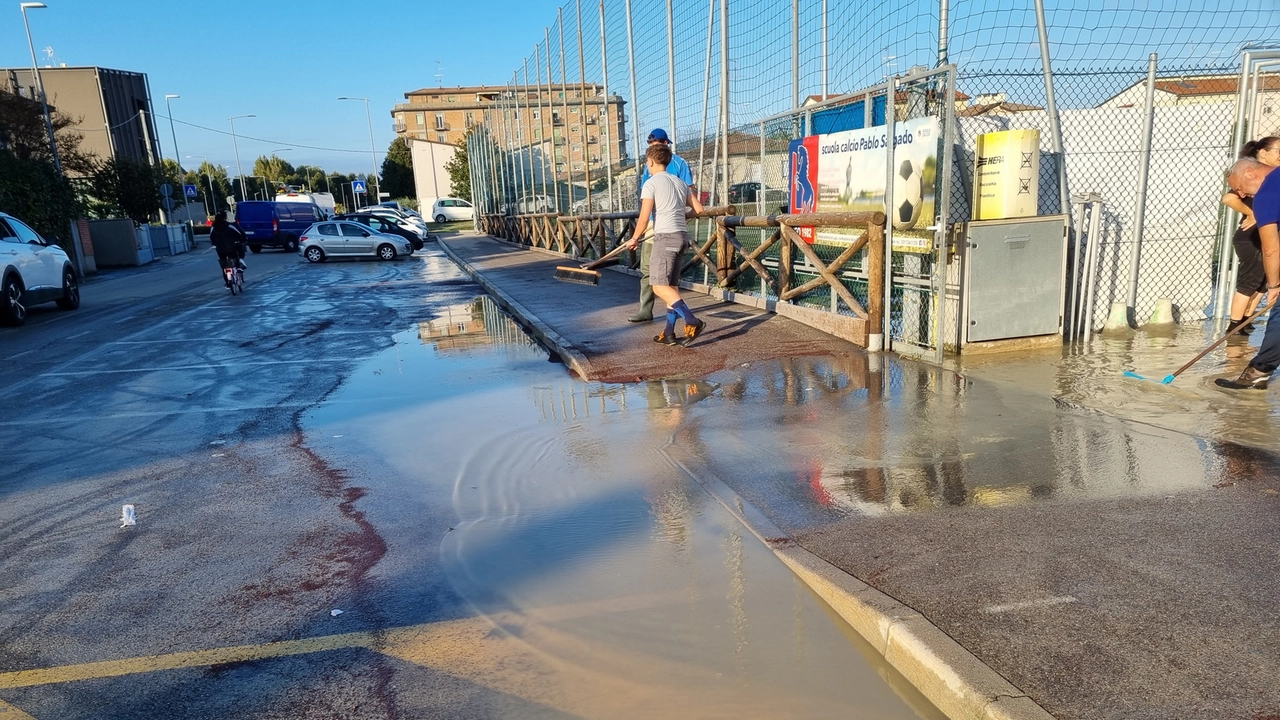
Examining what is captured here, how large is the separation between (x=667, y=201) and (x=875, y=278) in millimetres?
2099

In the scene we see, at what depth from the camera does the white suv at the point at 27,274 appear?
12766 millimetres

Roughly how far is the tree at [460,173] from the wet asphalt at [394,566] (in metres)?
64.5

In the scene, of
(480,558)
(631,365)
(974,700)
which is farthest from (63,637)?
(631,365)

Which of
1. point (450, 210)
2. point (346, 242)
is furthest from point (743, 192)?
point (450, 210)

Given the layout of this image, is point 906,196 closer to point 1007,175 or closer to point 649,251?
point 1007,175

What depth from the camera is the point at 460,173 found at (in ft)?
233

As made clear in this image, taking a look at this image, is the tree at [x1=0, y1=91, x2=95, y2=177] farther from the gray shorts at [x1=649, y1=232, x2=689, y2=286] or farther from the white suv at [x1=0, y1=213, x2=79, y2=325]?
the gray shorts at [x1=649, y1=232, x2=689, y2=286]

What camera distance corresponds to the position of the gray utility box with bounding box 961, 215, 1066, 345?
22.4ft

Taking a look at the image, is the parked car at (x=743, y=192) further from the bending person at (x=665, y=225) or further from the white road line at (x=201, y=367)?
the white road line at (x=201, y=367)

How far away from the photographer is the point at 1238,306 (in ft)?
23.4

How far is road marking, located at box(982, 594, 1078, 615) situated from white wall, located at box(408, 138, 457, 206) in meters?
76.6

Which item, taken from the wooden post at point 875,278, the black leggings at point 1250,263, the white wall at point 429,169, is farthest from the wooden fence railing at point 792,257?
the white wall at point 429,169

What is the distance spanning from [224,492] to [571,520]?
2.22 metres

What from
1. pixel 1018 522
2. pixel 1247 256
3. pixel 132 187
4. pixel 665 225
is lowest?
pixel 1018 522
